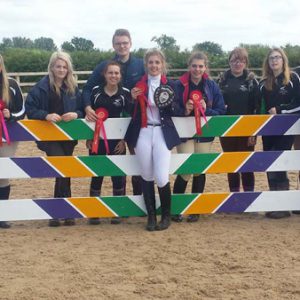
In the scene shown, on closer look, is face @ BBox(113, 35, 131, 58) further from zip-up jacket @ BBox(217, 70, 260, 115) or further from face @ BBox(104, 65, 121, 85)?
zip-up jacket @ BBox(217, 70, 260, 115)

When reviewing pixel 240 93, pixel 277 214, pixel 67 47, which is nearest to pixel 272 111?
pixel 240 93

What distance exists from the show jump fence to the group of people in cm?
13

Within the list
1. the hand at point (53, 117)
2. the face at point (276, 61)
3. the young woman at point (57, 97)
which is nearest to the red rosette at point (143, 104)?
the young woman at point (57, 97)

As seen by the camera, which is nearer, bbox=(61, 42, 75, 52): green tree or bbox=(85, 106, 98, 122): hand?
bbox=(85, 106, 98, 122): hand

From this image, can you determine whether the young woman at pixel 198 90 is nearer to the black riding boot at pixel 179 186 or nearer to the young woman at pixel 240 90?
the black riding boot at pixel 179 186

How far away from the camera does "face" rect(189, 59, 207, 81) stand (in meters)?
5.26

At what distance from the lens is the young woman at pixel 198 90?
5.28 m

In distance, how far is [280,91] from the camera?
18.1ft

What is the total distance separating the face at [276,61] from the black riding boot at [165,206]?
1.79 metres

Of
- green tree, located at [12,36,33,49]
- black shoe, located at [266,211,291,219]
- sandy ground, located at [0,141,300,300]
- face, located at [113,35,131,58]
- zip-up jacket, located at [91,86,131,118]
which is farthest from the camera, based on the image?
green tree, located at [12,36,33,49]

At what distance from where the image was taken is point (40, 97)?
17.4 feet

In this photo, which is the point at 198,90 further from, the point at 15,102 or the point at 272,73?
the point at 15,102

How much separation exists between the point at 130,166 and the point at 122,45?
1518 millimetres

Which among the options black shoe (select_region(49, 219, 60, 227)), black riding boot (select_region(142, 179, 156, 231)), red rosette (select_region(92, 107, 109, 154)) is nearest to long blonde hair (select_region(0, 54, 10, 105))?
red rosette (select_region(92, 107, 109, 154))
